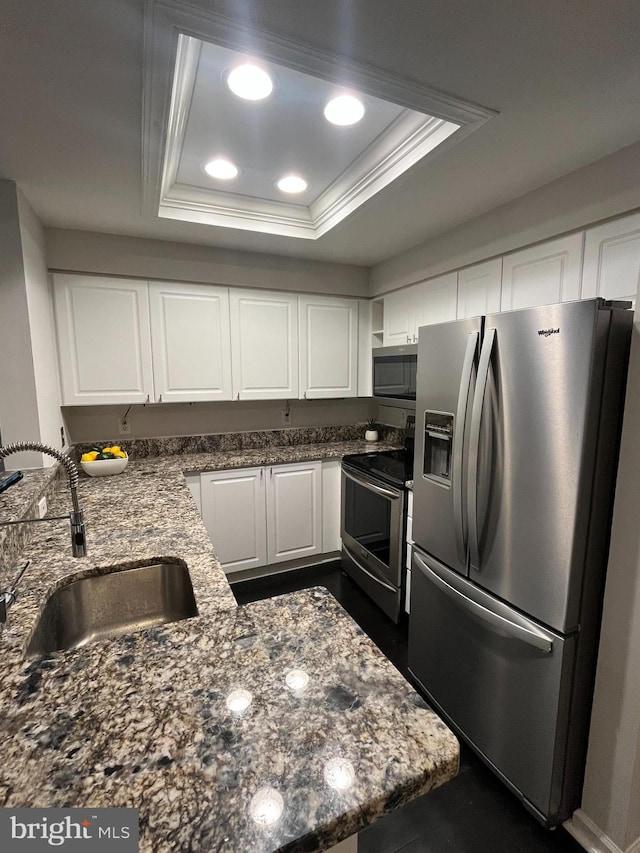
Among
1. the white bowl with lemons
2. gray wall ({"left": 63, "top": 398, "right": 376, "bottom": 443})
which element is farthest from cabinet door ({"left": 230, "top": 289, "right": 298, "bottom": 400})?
the white bowl with lemons

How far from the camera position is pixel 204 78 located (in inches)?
49.9

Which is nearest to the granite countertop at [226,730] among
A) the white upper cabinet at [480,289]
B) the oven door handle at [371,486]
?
the oven door handle at [371,486]

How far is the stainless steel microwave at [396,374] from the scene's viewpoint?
2607 millimetres

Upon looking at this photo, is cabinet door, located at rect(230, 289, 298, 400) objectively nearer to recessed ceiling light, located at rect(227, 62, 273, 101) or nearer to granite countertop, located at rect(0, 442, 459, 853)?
recessed ceiling light, located at rect(227, 62, 273, 101)

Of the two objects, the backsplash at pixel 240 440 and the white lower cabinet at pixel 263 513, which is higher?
the backsplash at pixel 240 440

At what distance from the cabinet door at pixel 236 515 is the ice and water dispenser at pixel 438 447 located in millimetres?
1375

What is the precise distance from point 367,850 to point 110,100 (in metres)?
2.54

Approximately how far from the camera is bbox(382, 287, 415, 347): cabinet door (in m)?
2.79

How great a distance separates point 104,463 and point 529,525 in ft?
7.52

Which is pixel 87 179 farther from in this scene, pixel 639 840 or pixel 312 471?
pixel 639 840

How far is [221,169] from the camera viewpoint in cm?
188

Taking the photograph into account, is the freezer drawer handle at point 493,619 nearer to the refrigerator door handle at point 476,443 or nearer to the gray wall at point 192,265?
the refrigerator door handle at point 476,443

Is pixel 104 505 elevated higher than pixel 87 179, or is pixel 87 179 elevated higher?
pixel 87 179

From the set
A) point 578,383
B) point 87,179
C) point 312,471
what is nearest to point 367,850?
point 578,383
